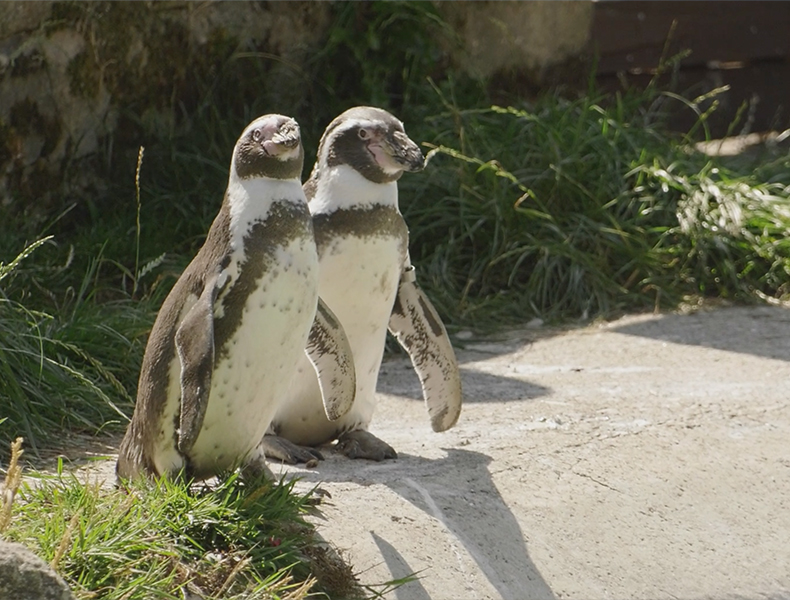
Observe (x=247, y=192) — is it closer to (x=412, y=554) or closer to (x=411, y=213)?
(x=412, y=554)

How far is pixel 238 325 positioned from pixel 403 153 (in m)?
0.87

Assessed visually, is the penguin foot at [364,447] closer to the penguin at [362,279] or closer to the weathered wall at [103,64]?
the penguin at [362,279]

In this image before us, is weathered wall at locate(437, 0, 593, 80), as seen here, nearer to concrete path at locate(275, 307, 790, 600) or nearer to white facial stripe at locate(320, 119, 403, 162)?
concrete path at locate(275, 307, 790, 600)

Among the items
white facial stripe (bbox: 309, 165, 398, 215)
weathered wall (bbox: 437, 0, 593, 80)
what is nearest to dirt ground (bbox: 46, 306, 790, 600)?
white facial stripe (bbox: 309, 165, 398, 215)

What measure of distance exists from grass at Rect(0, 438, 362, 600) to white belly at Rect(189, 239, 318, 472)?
113 millimetres

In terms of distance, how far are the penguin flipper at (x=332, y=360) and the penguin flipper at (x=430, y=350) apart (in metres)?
0.50

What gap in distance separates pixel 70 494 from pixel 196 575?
1.27 feet

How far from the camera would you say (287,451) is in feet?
12.7

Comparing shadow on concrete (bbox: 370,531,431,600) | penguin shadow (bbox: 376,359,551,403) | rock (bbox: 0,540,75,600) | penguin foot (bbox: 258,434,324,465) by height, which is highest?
rock (bbox: 0,540,75,600)

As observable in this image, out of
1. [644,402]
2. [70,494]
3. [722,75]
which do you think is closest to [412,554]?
[70,494]

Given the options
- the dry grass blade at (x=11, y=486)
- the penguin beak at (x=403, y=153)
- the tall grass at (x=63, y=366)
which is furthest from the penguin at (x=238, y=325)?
the tall grass at (x=63, y=366)

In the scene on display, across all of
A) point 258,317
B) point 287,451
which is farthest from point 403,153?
point 287,451

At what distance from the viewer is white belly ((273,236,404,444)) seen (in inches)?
147

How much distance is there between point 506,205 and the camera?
6.59m
